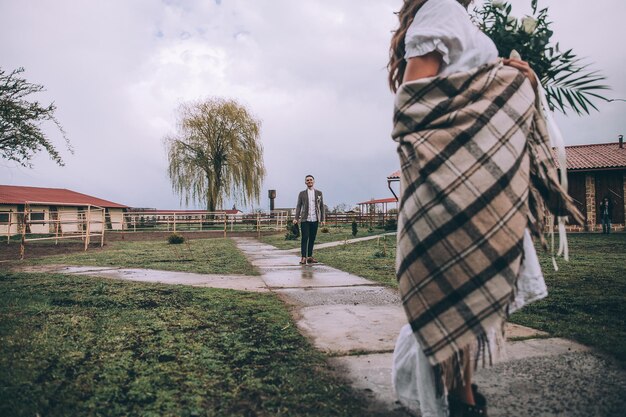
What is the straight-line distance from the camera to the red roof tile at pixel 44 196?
30.3 m

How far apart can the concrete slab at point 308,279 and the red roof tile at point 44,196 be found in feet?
94.0

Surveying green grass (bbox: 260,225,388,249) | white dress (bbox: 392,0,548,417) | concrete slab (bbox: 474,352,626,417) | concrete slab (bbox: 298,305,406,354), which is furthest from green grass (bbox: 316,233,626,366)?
green grass (bbox: 260,225,388,249)

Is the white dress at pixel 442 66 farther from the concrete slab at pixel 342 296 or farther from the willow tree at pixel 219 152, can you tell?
the willow tree at pixel 219 152

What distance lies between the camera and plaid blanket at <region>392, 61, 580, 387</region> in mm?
1153

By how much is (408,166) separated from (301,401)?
0.99m

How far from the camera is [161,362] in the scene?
1960mm

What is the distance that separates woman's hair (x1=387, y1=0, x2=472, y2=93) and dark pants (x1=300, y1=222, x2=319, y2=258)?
Answer: 527 centimetres

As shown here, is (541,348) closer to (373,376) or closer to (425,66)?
(373,376)

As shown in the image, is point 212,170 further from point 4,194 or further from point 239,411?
point 239,411

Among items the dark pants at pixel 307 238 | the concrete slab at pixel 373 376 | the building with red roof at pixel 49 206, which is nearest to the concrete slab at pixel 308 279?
the dark pants at pixel 307 238

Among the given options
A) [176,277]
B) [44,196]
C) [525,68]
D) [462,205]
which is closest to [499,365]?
[462,205]

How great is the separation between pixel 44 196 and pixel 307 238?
37.6m

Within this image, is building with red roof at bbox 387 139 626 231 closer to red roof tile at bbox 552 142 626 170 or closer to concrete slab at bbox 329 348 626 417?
red roof tile at bbox 552 142 626 170

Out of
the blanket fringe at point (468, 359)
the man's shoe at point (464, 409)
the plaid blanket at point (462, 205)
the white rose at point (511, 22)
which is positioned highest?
the white rose at point (511, 22)
